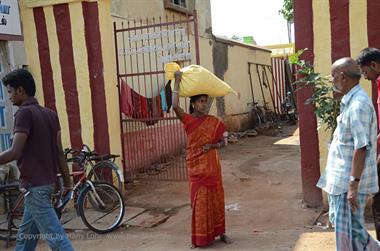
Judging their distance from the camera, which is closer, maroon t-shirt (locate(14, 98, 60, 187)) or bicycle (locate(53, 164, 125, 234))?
maroon t-shirt (locate(14, 98, 60, 187))

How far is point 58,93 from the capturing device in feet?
21.7

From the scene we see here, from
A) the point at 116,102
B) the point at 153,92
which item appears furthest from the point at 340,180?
the point at 153,92

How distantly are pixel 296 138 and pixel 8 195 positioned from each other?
8.86m

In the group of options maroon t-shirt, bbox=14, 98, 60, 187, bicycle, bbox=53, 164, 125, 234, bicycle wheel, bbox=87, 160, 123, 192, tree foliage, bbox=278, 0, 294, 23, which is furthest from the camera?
tree foliage, bbox=278, 0, 294, 23

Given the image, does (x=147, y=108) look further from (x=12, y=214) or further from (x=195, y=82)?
(x=195, y=82)

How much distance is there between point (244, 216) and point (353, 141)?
9.06ft

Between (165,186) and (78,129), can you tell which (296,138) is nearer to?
(165,186)

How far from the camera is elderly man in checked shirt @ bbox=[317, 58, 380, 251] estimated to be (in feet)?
10.0

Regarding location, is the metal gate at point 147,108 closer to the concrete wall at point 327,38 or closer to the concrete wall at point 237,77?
the concrete wall at point 327,38

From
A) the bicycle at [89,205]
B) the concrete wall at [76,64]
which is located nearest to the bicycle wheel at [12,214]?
the bicycle at [89,205]

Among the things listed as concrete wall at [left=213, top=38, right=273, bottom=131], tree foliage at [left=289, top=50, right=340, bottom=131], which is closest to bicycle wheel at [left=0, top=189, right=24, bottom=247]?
tree foliage at [left=289, top=50, right=340, bottom=131]

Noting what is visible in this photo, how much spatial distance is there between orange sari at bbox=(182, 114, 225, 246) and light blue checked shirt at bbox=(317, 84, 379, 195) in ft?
4.81

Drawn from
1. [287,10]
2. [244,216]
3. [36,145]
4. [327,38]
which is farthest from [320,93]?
[287,10]

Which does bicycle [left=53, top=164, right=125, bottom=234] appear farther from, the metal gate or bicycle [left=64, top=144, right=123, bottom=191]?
the metal gate
